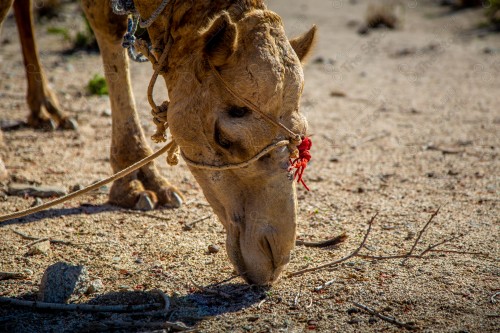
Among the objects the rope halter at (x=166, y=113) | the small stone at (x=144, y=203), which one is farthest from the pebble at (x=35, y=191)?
the rope halter at (x=166, y=113)

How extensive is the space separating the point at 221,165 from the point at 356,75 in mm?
8407

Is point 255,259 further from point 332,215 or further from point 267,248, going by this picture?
point 332,215

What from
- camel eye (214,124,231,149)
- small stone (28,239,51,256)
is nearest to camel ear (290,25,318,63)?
camel eye (214,124,231,149)

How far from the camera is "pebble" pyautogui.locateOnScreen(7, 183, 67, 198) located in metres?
5.86

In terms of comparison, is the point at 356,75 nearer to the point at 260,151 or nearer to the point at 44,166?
the point at 44,166

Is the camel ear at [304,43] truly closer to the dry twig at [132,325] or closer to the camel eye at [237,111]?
the camel eye at [237,111]

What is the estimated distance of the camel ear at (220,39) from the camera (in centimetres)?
326

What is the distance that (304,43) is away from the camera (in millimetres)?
3844

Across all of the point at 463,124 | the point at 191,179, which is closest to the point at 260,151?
the point at 191,179

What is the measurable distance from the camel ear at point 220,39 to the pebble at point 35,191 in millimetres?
3086

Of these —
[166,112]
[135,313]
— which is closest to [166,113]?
[166,112]

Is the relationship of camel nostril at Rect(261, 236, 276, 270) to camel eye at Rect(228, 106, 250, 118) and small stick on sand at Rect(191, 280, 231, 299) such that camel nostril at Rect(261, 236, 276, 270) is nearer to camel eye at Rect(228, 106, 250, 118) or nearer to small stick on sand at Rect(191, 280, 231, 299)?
small stick on sand at Rect(191, 280, 231, 299)

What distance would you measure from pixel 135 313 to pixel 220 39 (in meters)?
1.69

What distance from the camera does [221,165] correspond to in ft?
11.6
